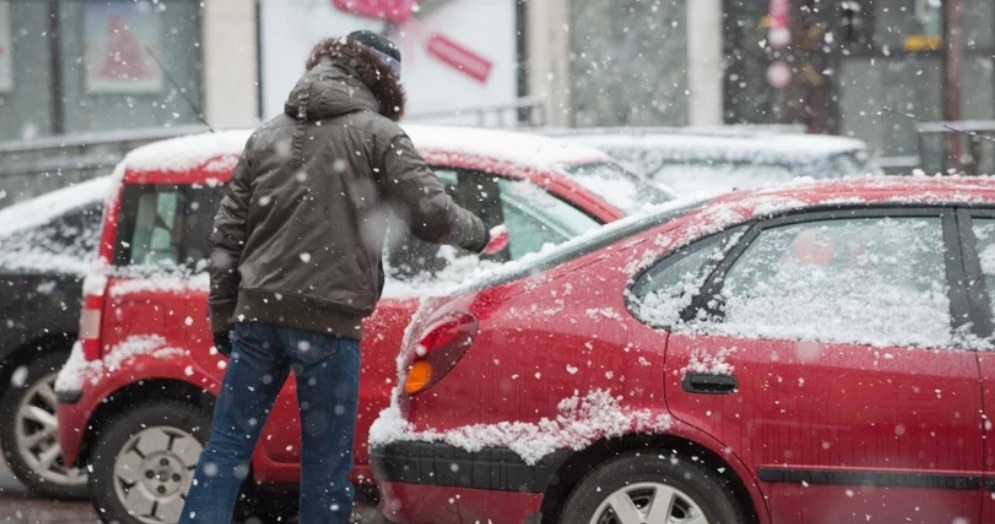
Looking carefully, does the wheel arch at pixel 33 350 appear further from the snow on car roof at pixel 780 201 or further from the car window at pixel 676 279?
the car window at pixel 676 279

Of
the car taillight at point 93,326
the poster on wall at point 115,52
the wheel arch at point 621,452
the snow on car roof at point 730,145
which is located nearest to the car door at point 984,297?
the wheel arch at point 621,452

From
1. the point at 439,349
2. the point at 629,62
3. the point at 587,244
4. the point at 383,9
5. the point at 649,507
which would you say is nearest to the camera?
the point at 649,507

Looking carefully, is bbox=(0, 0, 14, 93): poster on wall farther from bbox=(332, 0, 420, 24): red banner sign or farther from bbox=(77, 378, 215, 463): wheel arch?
bbox=(77, 378, 215, 463): wheel arch

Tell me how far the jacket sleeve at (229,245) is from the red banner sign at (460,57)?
12581 millimetres

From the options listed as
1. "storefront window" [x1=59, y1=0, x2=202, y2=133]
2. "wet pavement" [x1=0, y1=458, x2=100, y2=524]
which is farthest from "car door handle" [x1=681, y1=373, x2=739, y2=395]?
"storefront window" [x1=59, y1=0, x2=202, y2=133]

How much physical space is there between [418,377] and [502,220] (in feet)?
4.94

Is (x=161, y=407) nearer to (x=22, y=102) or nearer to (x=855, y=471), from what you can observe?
(x=855, y=471)

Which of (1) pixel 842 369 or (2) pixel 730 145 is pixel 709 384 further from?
(2) pixel 730 145

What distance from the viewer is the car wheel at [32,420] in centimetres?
770

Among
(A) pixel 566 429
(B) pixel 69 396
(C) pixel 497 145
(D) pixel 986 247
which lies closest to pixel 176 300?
(B) pixel 69 396

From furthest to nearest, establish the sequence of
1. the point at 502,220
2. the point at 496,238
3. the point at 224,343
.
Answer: the point at 502,220 → the point at 496,238 → the point at 224,343

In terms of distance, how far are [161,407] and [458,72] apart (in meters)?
11.5

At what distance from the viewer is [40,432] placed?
7746mm

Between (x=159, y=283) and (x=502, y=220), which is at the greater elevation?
(x=502, y=220)
